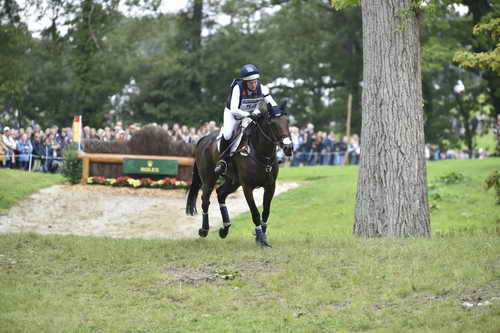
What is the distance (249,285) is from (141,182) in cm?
1743

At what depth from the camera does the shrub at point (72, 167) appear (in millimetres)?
27516

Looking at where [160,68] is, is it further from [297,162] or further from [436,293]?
[436,293]

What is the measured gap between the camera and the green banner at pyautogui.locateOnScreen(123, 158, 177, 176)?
2738cm

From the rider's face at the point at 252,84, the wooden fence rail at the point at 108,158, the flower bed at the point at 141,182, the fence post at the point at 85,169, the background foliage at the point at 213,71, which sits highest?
the background foliage at the point at 213,71

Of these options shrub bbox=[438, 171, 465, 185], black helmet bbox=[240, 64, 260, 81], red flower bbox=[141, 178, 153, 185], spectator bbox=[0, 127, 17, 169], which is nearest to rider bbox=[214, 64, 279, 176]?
black helmet bbox=[240, 64, 260, 81]

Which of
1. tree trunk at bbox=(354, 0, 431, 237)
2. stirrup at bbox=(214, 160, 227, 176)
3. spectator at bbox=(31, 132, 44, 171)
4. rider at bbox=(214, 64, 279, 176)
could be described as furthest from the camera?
spectator at bbox=(31, 132, 44, 171)

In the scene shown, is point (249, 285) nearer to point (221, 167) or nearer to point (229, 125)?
point (221, 167)

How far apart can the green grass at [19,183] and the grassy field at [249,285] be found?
9.68m

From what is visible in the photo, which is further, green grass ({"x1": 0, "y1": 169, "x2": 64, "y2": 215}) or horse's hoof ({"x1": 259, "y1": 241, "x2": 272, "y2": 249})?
green grass ({"x1": 0, "y1": 169, "x2": 64, "y2": 215})

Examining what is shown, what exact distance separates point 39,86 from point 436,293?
1927 inches

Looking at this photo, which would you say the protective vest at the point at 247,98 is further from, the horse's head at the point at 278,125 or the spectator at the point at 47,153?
the spectator at the point at 47,153

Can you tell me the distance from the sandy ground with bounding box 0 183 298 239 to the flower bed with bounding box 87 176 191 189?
1.20 ft

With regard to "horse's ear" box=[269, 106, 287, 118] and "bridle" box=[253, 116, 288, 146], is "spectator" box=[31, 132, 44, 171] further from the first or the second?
"horse's ear" box=[269, 106, 287, 118]

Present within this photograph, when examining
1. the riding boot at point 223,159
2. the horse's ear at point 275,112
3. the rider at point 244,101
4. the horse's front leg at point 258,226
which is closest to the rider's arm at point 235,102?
the rider at point 244,101
